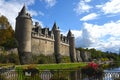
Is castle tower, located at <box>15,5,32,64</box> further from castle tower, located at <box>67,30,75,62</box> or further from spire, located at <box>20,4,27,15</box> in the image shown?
castle tower, located at <box>67,30,75,62</box>

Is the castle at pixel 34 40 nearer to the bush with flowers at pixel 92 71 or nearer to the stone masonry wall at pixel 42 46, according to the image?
the stone masonry wall at pixel 42 46

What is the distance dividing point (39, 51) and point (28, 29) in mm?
7358

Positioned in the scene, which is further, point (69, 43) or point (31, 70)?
point (69, 43)

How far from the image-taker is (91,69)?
645 inches

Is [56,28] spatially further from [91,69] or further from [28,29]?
[91,69]

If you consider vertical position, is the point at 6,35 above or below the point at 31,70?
above

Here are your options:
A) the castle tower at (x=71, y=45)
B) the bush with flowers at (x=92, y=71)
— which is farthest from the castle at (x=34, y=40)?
the bush with flowers at (x=92, y=71)

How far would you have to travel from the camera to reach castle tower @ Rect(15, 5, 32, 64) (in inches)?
2124

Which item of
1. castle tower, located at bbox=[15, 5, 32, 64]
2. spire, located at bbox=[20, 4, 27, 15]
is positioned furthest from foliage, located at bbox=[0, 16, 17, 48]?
spire, located at bbox=[20, 4, 27, 15]

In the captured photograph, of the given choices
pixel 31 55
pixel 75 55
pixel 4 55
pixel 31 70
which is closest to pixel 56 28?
pixel 75 55

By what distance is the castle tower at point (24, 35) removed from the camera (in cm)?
5394

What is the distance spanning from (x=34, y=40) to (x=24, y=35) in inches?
205

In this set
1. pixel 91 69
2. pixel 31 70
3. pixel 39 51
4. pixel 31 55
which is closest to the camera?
pixel 91 69

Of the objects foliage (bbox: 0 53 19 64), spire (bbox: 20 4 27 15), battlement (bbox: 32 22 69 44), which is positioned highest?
spire (bbox: 20 4 27 15)
